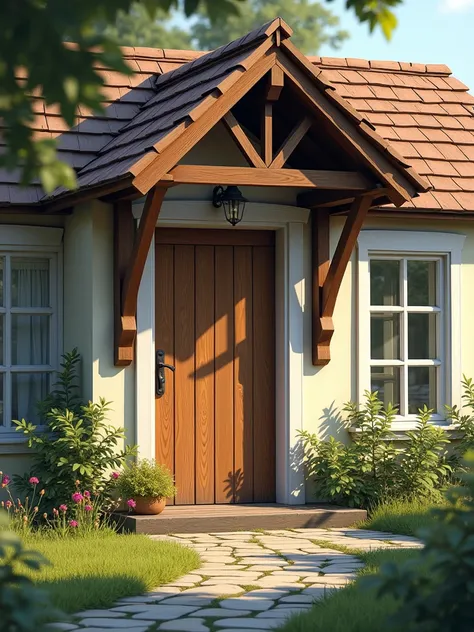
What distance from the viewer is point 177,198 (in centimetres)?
967

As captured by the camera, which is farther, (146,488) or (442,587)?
(146,488)

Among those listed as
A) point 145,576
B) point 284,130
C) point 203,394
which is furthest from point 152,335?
point 145,576

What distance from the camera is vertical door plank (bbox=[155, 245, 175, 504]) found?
9.74 metres

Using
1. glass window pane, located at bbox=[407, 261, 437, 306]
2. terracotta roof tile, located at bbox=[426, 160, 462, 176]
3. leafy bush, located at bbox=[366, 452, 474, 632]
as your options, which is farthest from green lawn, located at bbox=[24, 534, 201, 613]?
terracotta roof tile, located at bbox=[426, 160, 462, 176]

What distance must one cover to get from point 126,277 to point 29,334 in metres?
1.32

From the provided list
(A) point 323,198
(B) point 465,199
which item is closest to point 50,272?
(A) point 323,198

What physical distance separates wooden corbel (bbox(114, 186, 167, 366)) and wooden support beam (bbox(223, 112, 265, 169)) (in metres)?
1.04

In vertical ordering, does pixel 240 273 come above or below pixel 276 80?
below

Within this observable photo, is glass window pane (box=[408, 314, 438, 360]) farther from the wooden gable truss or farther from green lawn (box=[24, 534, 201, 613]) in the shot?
green lawn (box=[24, 534, 201, 613])

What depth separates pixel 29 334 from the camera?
999cm

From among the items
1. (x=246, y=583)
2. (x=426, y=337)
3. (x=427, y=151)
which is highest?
(x=427, y=151)

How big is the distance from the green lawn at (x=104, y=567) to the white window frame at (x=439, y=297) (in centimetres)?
313

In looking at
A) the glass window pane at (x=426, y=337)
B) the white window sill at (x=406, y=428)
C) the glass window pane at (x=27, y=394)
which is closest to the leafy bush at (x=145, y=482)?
the glass window pane at (x=27, y=394)

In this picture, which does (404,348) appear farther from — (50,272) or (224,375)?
(50,272)
